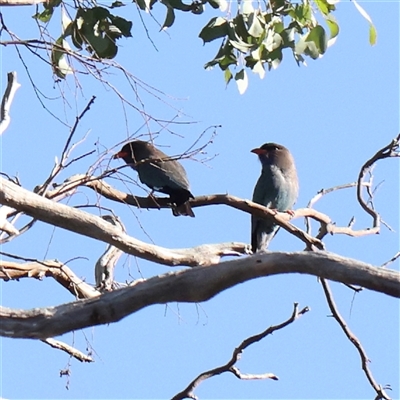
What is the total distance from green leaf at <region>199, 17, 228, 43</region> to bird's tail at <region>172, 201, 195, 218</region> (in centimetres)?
145

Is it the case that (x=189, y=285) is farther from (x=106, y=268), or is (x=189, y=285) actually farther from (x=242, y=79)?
(x=242, y=79)

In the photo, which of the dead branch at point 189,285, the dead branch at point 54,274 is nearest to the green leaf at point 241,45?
the dead branch at point 54,274

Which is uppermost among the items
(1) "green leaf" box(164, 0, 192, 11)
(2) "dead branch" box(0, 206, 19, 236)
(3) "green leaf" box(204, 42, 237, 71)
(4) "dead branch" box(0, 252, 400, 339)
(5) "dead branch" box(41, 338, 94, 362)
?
(3) "green leaf" box(204, 42, 237, 71)

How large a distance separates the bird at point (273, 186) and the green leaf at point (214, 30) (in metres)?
2.07

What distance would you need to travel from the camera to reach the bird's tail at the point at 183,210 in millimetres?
5914

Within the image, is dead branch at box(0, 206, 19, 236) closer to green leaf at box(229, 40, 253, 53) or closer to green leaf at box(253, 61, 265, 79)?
green leaf at box(229, 40, 253, 53)

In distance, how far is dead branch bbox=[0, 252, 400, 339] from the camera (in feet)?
9.16

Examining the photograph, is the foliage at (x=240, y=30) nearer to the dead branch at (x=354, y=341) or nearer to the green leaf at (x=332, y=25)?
the green leaf at (x=332, y=25)

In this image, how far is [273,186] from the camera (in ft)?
23.8

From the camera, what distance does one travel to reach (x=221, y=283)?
284cm

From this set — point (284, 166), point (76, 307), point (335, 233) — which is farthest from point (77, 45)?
point (284, 166)

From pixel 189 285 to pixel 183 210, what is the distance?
123 inches

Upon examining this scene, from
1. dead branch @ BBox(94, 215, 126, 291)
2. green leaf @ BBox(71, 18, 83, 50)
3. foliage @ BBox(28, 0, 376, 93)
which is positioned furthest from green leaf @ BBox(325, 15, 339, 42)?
dead branch @ BBox(94, 215, 126, 291)

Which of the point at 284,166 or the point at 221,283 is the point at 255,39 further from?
the point at 284,166
